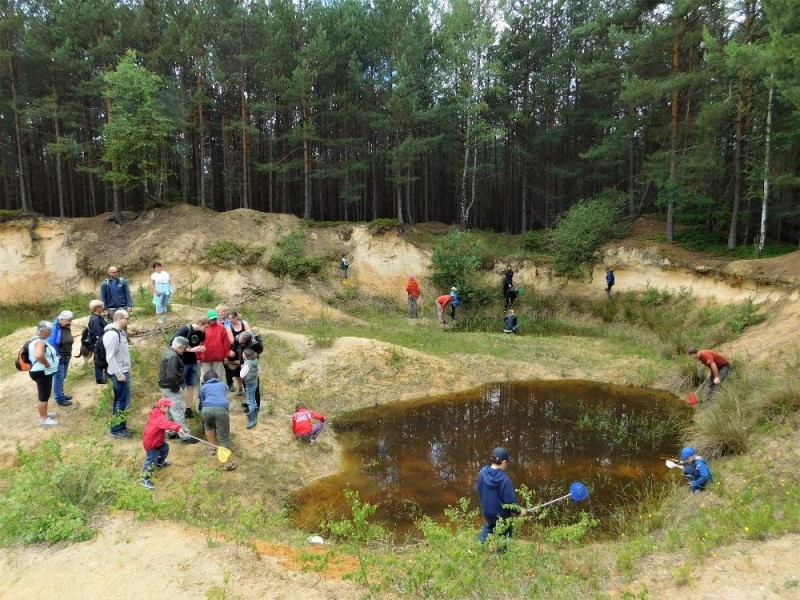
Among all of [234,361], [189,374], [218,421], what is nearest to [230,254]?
[234,361]

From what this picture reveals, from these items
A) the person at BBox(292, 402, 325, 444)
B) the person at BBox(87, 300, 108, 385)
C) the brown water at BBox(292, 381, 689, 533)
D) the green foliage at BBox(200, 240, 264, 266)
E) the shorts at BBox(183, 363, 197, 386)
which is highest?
the green foliage at BBox(200, 240, 264, 266)

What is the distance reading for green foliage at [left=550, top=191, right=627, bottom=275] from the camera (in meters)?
23.2

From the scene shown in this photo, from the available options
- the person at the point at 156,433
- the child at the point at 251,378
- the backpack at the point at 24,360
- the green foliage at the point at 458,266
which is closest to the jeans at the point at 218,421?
the person at the point at 156,433

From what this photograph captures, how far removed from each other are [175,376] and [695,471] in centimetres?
865

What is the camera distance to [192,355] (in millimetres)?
9039

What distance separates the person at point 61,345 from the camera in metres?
8.95

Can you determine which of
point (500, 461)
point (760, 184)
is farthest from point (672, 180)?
point (500, 461)

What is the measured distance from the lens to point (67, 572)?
455cm

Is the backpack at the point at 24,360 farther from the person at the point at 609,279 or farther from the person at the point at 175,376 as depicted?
the person at the point at 609,279

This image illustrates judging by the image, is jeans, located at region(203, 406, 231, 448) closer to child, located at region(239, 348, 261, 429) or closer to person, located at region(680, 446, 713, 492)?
child, located at region(239, 348, 261, 429)

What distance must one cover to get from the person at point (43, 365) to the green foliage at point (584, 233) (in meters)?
21.3

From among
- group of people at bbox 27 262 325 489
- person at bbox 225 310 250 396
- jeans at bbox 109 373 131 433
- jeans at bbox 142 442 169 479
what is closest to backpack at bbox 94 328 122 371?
group of people at bbox 27 262 325 489

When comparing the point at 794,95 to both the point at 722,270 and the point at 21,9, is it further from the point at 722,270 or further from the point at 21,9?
the point at 21,9

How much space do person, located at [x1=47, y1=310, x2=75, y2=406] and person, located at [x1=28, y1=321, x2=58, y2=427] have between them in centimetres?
33
